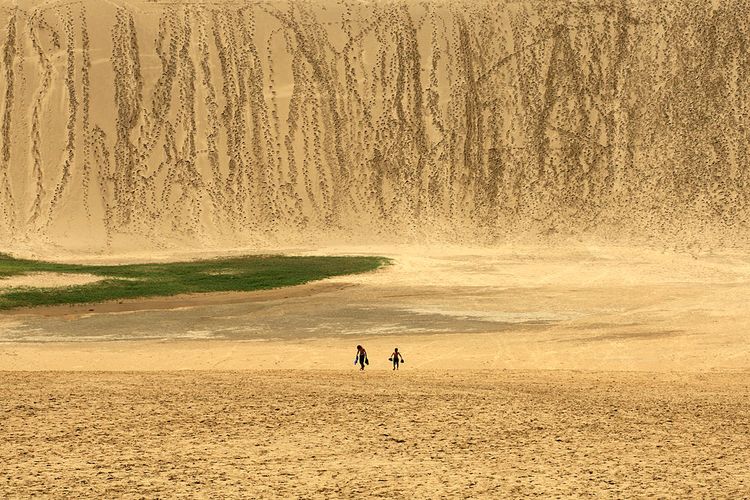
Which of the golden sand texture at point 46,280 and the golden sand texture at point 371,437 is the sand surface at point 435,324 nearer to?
the golden sand texture at point 46,280

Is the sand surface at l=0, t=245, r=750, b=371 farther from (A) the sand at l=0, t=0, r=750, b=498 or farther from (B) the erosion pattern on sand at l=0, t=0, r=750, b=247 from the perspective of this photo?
(B) the erosion pattern on sand at l=0, t=0, r=750, b=247

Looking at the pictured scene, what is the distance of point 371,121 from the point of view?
70875 millimetres

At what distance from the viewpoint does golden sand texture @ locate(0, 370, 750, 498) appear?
40.3ft

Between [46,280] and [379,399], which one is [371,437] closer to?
[379,399]

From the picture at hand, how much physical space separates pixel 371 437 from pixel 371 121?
57.5 metres

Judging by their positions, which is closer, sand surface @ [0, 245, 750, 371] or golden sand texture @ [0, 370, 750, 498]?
golden sand texture @ [0, 370, 750, 498]

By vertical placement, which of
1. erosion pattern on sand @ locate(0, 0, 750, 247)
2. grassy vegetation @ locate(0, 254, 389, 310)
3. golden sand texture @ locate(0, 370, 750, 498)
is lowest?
golden sand texture @ locate(0, 370, 750, 498)

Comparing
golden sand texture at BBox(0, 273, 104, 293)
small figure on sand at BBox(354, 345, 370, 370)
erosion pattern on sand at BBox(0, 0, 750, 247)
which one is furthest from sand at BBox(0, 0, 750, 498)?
golden sand texture at BBox(0, 273, 104, 293)

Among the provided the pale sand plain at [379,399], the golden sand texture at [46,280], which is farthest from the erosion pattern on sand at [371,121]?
the pale sand plain at [379,399]

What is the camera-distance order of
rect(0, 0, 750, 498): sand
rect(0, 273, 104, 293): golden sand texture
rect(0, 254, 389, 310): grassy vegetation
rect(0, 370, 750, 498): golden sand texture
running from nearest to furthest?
rect(0, 370, 750, 498): golden sand texture → rect(0, 0, 750, 498): sand → rect(0, 254, 389, 310): grassy vegetation → rect(0, 273, 104, 293): golden sand texture

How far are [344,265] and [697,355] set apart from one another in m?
23.7

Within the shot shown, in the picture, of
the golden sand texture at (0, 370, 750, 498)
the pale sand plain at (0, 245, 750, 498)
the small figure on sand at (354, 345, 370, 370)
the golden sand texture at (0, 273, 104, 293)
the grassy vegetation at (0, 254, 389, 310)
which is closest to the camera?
the golden sand texture at (0, 370, 750, 498)

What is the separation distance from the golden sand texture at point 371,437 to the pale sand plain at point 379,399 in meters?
0.05

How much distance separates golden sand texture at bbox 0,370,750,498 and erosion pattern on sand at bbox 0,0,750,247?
43283 millimetres
